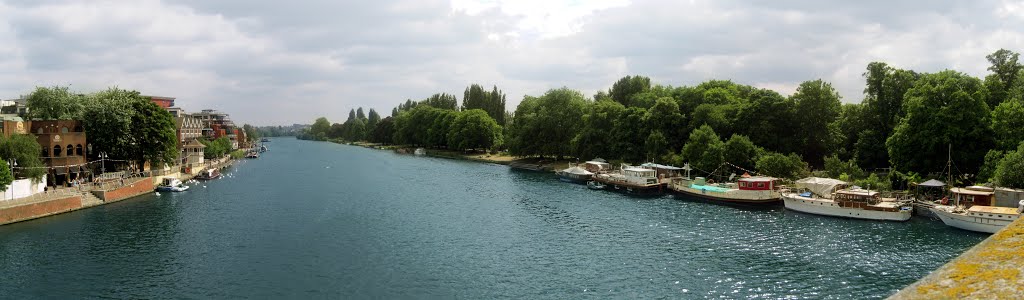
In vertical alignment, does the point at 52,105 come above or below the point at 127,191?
above

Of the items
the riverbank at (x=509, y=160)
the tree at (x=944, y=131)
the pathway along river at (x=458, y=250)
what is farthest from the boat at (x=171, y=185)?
the tree at (x=944, y=131)

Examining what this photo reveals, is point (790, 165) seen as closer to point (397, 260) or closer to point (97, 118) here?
point (397, 260)

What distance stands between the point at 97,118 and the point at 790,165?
85204 mm

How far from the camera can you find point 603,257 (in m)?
42.7

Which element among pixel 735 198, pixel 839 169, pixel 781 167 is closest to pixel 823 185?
pixel 735 198

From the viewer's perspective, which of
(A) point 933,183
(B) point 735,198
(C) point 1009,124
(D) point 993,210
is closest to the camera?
(D) point 993,210

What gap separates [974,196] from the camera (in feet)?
176

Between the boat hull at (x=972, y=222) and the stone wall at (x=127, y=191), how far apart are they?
266ft

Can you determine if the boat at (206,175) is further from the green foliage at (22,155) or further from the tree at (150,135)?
the green foliage at (22,155)

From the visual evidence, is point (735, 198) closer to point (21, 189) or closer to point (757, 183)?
point (757, 183)

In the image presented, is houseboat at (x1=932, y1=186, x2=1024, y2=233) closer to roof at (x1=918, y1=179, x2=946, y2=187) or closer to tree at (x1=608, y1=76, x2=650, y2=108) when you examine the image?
roof at (x1=918, y1=179, x2=946, y2=187)

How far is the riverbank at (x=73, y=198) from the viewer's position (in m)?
54.0

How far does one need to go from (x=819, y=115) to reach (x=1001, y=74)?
2055cm

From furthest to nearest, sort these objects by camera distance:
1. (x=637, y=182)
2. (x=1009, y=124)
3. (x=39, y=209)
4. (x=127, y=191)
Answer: (x=637, y=182), (x=127, y=191), (x=1009, y=124), (x=39, y=209)
